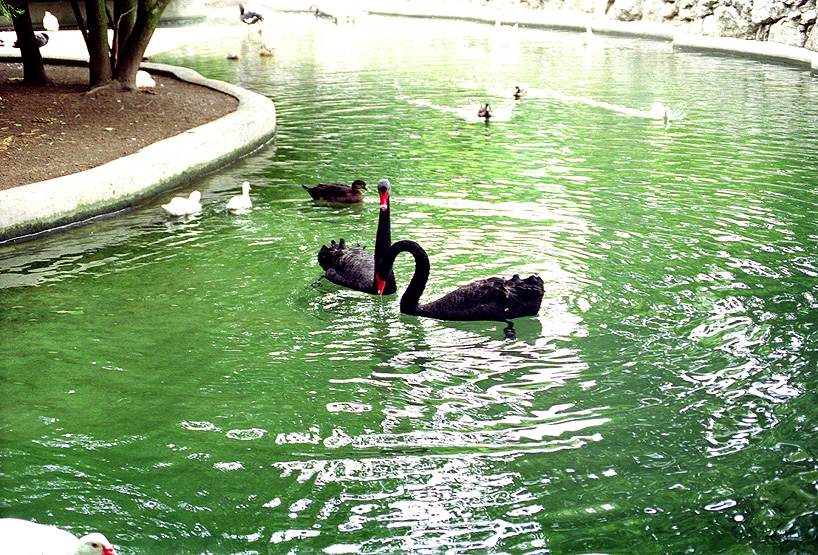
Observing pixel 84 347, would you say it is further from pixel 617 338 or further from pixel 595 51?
pixel 595 51

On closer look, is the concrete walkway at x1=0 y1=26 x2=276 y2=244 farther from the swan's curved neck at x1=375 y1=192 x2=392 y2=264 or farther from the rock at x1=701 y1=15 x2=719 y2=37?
the rock at x1=701 y1=15 x2=719 y2=37

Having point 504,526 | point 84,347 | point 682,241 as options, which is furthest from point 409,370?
point 682,241

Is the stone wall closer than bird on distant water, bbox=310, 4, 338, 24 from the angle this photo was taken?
Yes

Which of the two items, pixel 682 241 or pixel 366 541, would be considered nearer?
pixel 366 541

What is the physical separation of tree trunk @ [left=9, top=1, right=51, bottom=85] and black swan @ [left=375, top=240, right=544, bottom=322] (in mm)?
11227

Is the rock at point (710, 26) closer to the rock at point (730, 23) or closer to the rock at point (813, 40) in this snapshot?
the rock at point (730, 23)

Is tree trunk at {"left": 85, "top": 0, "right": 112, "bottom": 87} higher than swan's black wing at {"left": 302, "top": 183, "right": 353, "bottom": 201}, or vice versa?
tree trunk at {"left": 85, "top": 0, "right": 112, "bottom": 87}

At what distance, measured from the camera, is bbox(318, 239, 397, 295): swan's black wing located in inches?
288

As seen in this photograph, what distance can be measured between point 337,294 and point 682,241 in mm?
3447

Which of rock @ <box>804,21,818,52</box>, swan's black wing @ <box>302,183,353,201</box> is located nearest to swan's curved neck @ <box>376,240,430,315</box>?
swan's black wing @ <box>302,183,353,201</box>

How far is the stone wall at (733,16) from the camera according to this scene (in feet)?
78.5

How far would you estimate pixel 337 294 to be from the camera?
7.37 m

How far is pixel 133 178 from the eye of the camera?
10133mm

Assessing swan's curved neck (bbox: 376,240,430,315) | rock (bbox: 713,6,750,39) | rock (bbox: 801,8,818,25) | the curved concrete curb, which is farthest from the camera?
rock (bbox: 713,6,750,39)
